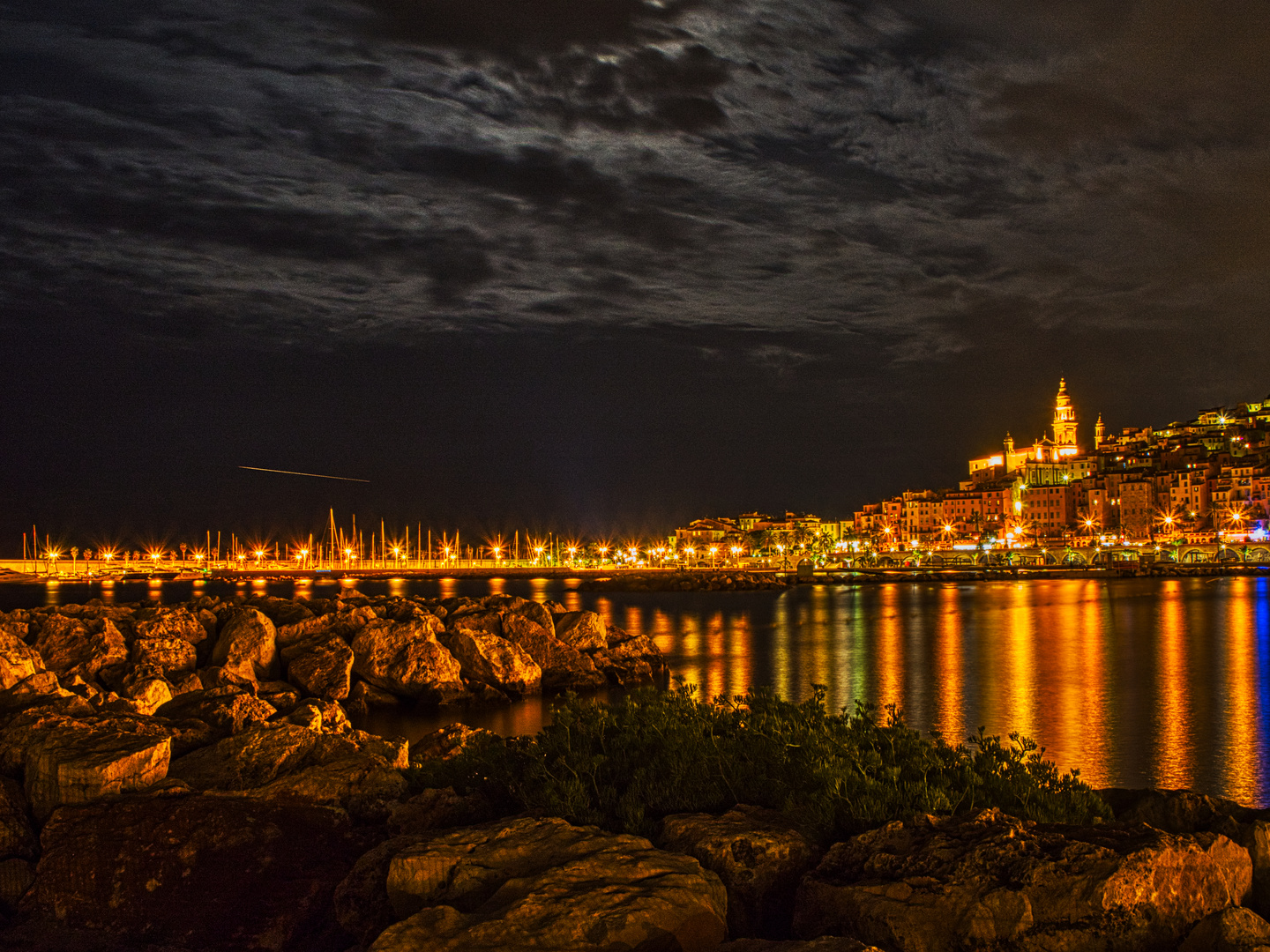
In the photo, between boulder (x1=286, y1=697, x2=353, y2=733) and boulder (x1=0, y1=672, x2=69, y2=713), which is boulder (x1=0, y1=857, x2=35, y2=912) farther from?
boulder (x1=286, y1=697, x2=353, y2=733)

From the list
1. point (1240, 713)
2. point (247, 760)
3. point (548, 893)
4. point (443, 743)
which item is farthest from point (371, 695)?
point (1240, 713)

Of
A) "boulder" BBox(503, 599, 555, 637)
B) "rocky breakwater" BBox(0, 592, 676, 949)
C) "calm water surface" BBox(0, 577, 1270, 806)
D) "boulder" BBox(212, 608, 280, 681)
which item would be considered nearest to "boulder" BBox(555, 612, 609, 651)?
"boulder" BBox(503, 599, 555, 637)

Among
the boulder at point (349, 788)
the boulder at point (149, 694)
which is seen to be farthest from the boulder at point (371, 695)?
the boulder at point (349, 788)

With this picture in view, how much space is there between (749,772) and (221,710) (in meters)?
7.98

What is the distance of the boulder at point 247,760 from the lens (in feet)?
31.4

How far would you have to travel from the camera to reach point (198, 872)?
24.2 ft

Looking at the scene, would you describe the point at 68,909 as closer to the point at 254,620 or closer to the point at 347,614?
the point at 254,620

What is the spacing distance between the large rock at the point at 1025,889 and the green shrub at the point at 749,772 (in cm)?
75

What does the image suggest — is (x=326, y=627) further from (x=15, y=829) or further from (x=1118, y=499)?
(x=1118, y=499)

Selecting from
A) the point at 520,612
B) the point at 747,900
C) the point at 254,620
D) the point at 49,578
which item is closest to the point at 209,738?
the point at 747,900

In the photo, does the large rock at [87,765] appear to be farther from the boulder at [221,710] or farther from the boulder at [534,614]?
the boulder at [534,614]

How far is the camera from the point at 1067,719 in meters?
24.2

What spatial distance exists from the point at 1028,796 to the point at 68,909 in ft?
23.9

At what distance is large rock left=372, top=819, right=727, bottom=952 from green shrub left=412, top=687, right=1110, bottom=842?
2.73ft
